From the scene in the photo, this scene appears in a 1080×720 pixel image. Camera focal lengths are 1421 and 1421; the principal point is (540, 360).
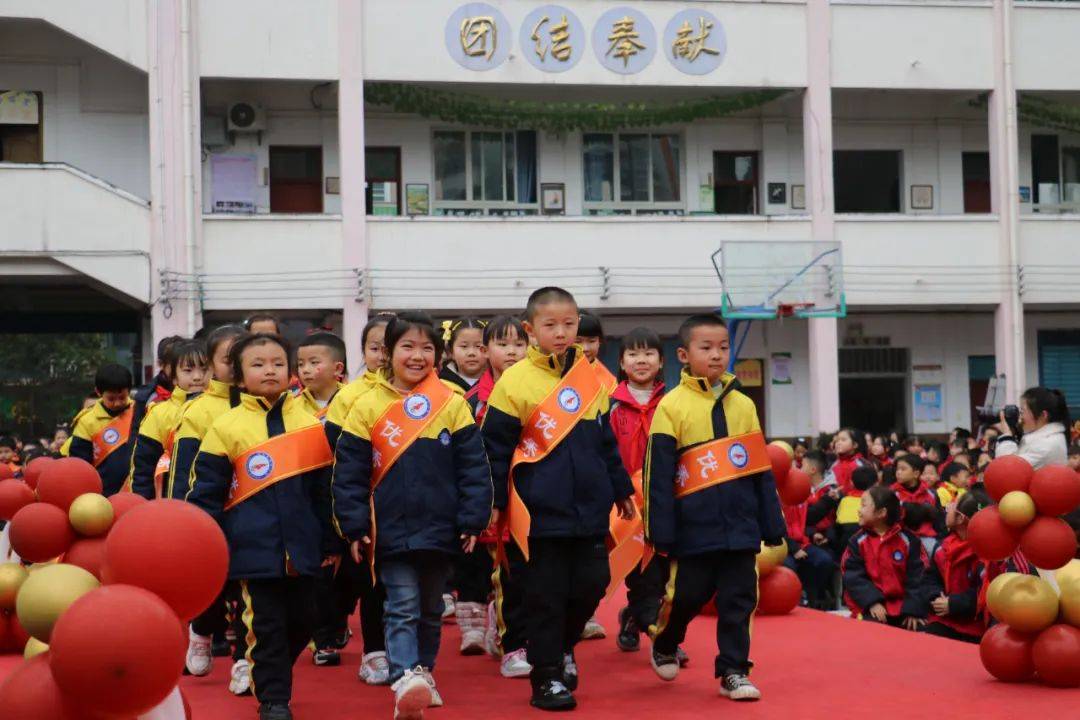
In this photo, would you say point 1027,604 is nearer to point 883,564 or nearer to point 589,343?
point 883,564

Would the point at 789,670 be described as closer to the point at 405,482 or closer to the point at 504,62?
the point at 405,482

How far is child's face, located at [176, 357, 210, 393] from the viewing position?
7.72 m

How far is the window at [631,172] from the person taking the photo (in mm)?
21750

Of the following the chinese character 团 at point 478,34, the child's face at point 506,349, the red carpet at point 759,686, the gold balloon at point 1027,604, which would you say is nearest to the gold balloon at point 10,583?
the red carpet at point 759,686

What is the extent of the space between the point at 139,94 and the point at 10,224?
3165 millimetres

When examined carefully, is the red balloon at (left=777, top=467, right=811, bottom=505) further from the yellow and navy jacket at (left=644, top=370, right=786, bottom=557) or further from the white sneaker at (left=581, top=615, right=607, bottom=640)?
the yellow and navy jacket at (left=644, top=370, right=786, bottom=557)

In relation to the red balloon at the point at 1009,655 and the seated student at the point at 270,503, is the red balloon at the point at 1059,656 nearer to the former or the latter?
the red balloon at the point at 1009,655

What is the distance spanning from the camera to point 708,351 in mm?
6363

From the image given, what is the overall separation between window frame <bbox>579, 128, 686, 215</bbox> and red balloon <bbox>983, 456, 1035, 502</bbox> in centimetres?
1533

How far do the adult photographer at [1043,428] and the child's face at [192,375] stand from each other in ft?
13.9

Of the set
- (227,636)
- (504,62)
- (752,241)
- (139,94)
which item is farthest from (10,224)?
(227,636)

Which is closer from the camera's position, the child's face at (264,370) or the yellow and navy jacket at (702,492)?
the child's face at (264,370)

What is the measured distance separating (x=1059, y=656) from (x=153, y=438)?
4.63 metres

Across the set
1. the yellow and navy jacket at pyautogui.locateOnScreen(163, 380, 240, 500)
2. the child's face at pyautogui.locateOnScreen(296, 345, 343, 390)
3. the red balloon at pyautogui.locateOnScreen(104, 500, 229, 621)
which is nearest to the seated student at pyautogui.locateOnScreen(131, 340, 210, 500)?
the child's face at pyautogui.locateOnScreen(296, 345, 343, 390)
